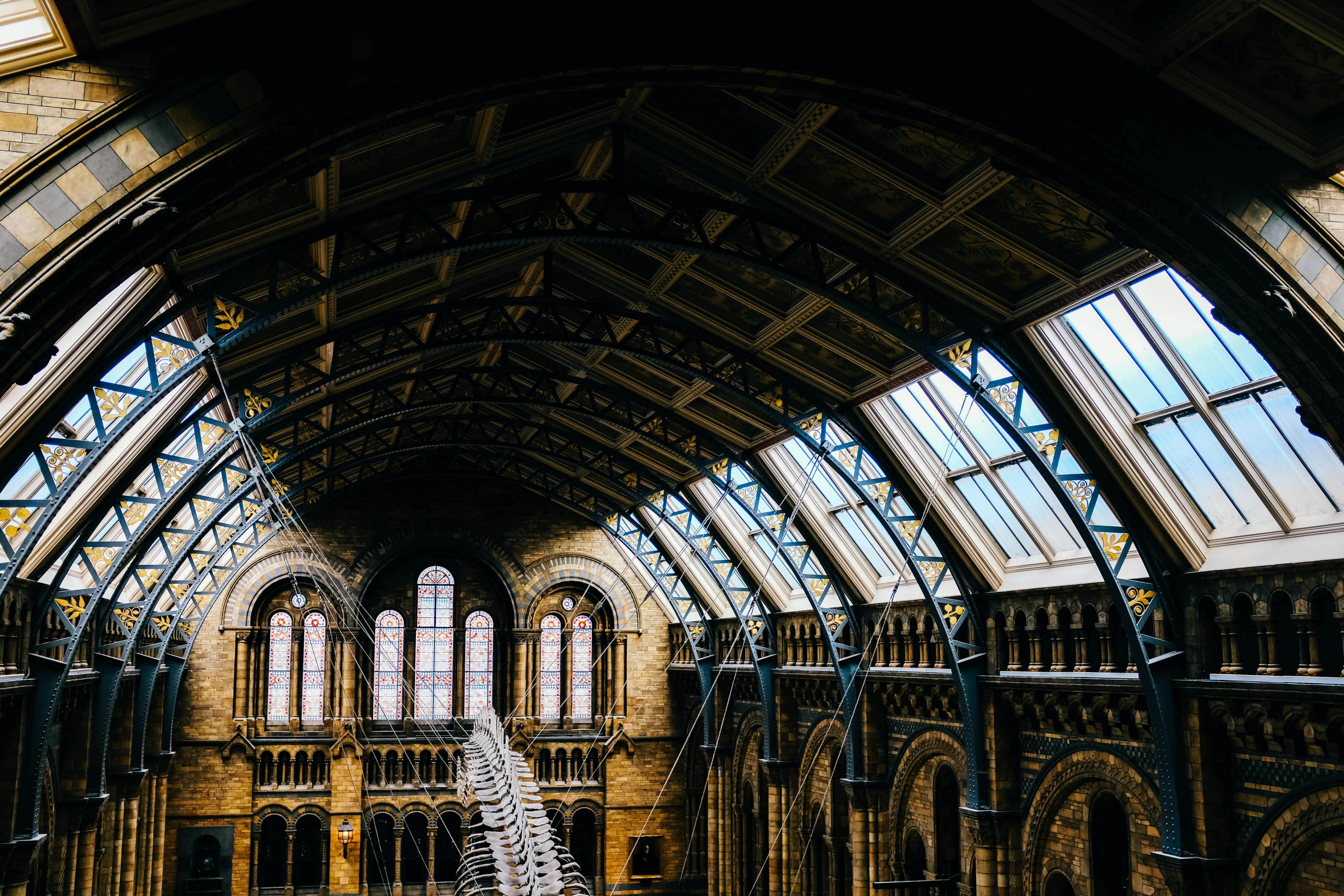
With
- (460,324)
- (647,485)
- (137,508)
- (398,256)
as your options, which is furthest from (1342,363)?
(647,485)

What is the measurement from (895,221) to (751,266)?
5.88ft

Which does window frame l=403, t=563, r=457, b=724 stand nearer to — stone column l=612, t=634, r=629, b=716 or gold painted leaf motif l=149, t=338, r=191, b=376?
stone column l=612, t=634, r=629, b=716

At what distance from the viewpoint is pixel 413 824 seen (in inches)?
1398

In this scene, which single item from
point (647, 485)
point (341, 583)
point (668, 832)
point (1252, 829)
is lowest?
point (668, 832)

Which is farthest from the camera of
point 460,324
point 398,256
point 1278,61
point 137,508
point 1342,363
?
point 137,508

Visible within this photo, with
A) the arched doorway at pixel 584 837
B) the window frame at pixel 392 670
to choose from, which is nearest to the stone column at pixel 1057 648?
the arched doorway at pixel 584 837

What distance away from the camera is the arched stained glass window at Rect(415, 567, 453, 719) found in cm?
3641

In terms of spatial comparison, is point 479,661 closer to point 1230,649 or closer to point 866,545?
point 866,545

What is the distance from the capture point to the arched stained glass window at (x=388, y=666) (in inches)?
1419

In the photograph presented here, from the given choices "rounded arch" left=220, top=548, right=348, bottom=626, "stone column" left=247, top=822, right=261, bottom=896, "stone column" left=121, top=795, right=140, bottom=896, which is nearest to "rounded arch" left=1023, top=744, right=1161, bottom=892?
"stone column" left=121, top=795, right=140, bottom=896

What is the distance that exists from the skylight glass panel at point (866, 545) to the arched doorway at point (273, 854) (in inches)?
784

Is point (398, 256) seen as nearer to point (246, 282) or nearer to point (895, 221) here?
point (246, 282)

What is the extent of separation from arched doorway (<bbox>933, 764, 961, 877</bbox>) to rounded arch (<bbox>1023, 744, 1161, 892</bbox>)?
258 centimetres

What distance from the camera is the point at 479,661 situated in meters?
37.0
